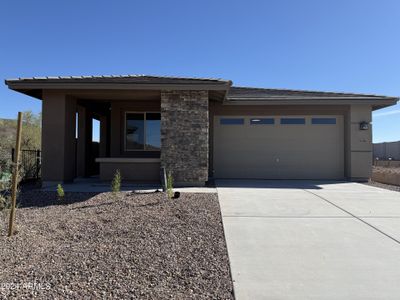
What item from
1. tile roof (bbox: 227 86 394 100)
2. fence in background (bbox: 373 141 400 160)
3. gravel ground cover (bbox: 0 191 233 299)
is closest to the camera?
gravel ground cover (bbox: 0 191 233 299)

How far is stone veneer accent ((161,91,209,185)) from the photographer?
10.8 m

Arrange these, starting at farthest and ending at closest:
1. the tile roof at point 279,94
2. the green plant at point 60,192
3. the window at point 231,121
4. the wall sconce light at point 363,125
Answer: the window at point 231,121
the tile roof at point 279,94
the wall sconce light at point 363,125
the green plant at point 60,192

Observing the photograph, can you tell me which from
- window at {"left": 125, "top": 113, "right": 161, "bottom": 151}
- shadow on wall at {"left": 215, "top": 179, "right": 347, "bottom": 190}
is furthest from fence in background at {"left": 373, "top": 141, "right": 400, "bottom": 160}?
window at {"left": 125, "top": 113, "right": 161, "bottom": 151}

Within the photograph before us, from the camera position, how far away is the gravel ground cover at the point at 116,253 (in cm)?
351

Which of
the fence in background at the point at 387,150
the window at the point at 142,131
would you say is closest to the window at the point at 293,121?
the window at the point at 142,131

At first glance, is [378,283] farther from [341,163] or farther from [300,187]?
[341,163]

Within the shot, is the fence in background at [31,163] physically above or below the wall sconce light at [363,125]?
below

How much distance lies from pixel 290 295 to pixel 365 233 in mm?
2826

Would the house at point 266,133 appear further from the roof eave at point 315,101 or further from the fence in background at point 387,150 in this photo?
the fence in background at point 387,150

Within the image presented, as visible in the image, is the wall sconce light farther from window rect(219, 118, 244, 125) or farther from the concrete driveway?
the concrete driveway

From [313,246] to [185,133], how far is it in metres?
6.53

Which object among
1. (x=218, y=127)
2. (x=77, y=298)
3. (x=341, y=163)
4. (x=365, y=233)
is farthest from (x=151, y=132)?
(x=77, y=298)

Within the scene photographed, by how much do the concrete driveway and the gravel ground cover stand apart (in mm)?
345

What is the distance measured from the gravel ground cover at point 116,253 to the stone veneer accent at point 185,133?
3559mm
